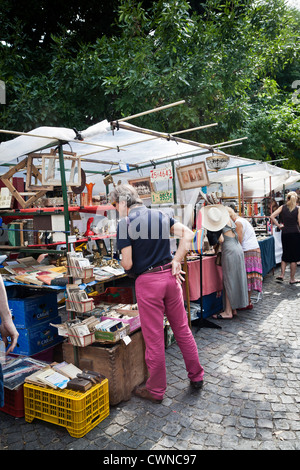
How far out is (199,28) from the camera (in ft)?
21.5

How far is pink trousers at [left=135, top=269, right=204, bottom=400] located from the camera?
2.99 meters

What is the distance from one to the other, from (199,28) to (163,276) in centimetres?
584

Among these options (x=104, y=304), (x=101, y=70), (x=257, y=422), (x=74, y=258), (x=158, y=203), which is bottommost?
(x=257, y=422)

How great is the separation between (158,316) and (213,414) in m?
1.00

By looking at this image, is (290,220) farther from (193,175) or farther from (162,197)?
(162,197)

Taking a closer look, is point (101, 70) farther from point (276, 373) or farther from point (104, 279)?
point (276, 373)

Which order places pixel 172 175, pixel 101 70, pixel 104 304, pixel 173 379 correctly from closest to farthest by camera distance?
pixel 173 379 < pixel 104 304 < pixel 172 175 < pixel 101 70

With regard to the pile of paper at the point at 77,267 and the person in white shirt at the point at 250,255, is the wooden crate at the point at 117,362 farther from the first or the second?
the person in white shirt at the point at 250,255

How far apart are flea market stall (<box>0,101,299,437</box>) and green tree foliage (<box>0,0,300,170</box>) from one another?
1.96 m

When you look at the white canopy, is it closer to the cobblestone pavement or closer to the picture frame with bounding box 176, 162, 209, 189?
the picture frame with bounding box 176, 162, 209, 189

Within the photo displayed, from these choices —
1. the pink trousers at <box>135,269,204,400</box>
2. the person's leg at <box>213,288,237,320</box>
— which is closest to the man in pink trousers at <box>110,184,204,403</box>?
the pink trousers at <box>135,269,204,400</box>

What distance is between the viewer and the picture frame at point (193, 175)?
192 inches
